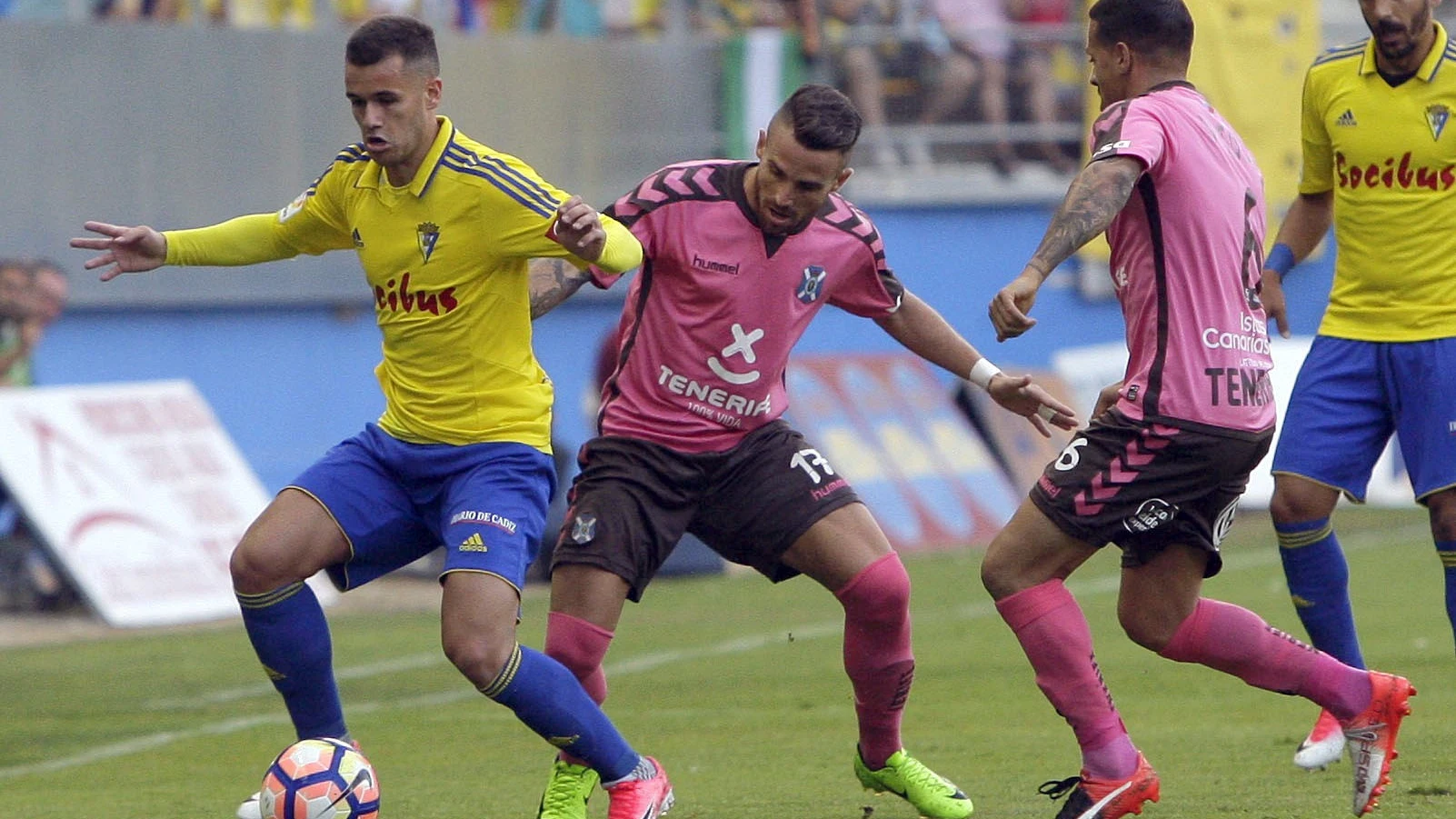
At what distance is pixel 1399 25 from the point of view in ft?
23.2

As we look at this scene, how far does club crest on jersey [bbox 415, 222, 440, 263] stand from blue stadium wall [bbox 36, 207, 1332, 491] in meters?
9.77

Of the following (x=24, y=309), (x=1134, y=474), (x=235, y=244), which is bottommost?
(x=24, y=309)

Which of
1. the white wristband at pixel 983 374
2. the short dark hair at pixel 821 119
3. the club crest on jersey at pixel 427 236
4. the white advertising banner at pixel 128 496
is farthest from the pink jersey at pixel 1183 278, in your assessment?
the white advertising banner at pixel 128 496

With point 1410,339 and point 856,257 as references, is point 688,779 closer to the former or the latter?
point 856,257

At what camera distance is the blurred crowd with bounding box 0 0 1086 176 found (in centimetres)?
1909

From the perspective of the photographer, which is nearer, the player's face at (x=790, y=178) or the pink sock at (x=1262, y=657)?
the player's face at (x=790, y=178)

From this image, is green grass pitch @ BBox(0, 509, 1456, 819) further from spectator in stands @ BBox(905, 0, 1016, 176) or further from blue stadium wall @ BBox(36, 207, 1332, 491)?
spectator in stands @ BBox(905, 0, 1016, 176)

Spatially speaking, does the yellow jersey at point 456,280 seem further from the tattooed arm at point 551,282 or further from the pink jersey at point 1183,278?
the pink jersey at point 1183,278

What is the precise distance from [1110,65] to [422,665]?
6.20 m

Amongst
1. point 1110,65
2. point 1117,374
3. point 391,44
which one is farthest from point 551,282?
point 1117,374

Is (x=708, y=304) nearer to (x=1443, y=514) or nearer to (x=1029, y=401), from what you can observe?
(x=1029, y=401)

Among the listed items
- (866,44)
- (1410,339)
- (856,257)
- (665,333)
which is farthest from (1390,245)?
(866,44)

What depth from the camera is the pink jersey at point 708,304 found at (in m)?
6.62

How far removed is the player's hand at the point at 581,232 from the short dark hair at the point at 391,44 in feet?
2.28
